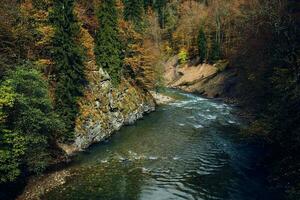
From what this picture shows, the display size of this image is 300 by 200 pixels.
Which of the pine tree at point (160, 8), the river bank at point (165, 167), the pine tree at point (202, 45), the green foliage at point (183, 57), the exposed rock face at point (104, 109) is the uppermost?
the pine tree at point (160, 8)

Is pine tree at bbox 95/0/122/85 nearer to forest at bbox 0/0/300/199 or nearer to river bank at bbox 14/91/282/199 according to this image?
forest at bbox 0/0/300/199

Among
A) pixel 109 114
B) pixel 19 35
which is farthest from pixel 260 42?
pixel 19 35

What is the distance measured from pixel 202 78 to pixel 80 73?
5238 cm

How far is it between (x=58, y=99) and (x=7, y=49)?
697 cm

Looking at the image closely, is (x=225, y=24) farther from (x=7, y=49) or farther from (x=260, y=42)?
(x=7, y=49)

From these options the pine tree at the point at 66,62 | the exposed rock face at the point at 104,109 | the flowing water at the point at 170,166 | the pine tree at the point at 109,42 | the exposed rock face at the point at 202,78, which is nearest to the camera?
the flowing water at the point at 170,166

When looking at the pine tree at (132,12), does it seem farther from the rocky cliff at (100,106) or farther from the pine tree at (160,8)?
the pine tree at (160,8)

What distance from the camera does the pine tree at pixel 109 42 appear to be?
4656 centimetres

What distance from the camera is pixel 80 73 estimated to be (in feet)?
120

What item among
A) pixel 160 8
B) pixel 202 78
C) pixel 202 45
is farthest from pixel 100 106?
pixel 160 8

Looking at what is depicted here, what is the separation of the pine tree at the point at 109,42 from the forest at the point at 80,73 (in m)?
0.15

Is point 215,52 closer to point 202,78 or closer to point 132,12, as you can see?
point 202,78

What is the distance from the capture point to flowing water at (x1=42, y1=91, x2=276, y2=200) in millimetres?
25828

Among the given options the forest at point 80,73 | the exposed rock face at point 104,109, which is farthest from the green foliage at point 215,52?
the exposed rock face at point 104,109
